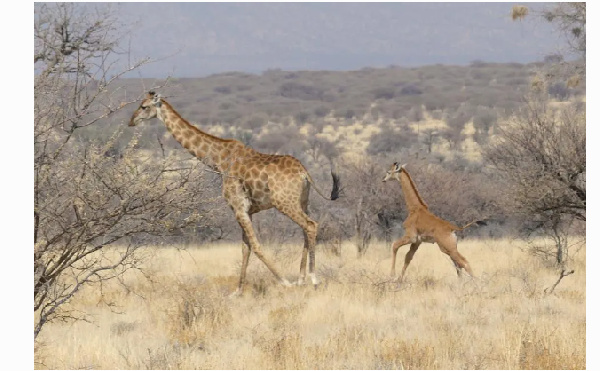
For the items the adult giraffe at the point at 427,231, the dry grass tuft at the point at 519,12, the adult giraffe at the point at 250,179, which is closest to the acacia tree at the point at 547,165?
the adult giraffe at the point at 427,231

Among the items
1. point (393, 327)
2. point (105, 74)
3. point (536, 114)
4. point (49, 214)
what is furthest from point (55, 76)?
point (536, 114)

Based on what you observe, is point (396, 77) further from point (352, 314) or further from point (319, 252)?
point (352, 314)

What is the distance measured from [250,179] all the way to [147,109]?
5.40 ft

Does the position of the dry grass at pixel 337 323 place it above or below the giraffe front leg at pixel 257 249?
below

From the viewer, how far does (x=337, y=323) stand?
10.0 meters

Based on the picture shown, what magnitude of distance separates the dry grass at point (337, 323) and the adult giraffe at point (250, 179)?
0.65 metres

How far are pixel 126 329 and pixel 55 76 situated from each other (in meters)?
4.00

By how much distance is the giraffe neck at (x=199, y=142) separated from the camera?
12.5 meters

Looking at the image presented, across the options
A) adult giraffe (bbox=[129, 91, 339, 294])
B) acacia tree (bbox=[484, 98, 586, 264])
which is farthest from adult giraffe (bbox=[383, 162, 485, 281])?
acacia tree (bbox=[484, 98, 586, 264])

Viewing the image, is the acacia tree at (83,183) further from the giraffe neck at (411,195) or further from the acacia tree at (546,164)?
the acacia tree at (546,164)

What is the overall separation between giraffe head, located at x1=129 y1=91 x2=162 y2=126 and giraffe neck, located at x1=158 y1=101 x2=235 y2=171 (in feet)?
0.57

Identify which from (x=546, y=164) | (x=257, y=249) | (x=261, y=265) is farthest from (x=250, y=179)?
(x=546, y=164)

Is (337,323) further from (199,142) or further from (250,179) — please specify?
(199,142)

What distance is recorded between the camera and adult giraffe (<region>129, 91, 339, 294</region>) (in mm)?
12266
